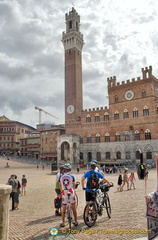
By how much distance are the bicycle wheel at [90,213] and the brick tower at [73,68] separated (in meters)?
45.1

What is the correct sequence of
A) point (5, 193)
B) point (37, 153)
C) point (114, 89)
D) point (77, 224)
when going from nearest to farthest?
1. point (5, 193)
2. point (77, 224)
3. point (114, 89)
4. point (37, 153)

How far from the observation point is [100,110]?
48344 millimetres

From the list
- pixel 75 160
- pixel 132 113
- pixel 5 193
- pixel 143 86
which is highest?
pixel 143 86

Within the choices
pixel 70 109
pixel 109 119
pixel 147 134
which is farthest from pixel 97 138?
pixel 147 134

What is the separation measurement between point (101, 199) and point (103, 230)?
1.11 metres

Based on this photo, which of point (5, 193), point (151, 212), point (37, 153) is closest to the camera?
point (5, 193)

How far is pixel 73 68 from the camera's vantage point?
175 feet

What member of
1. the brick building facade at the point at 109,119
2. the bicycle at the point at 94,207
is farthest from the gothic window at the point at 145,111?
the bicycle at the point at 94,207

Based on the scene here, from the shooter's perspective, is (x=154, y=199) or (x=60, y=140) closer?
(x=154, y=199)

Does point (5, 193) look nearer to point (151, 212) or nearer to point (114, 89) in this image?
point (151, 212)

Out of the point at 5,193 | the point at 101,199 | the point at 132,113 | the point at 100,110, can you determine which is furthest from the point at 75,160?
the point at 5,193

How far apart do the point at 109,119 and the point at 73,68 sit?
17.9 metres

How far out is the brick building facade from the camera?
40.7 m

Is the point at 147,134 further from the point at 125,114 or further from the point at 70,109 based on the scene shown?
the point at 70,109
